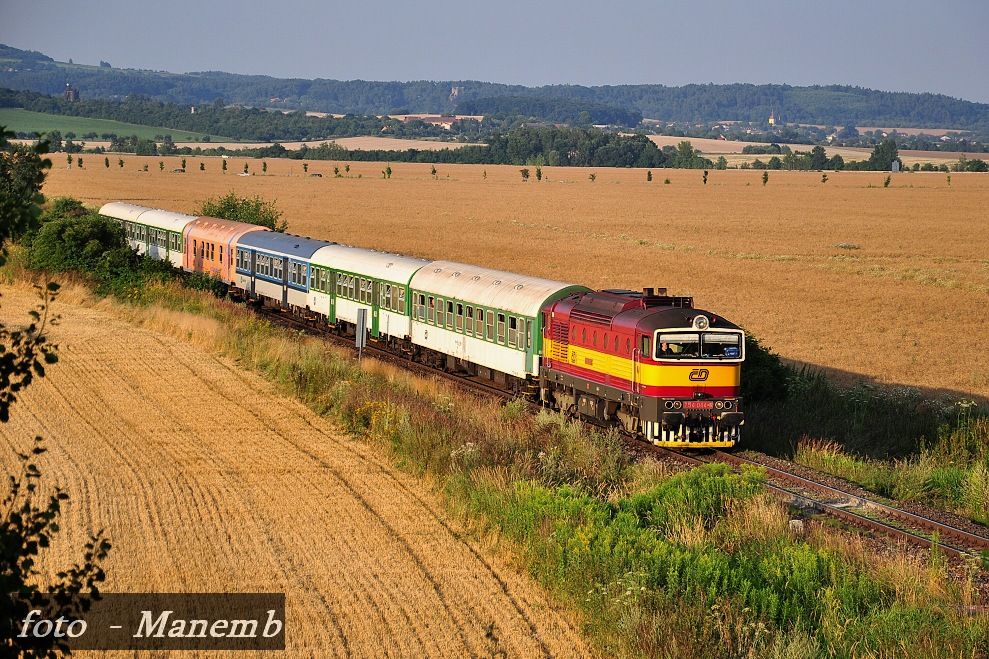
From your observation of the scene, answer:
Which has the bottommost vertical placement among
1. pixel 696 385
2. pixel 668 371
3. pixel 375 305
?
pixel 375 305

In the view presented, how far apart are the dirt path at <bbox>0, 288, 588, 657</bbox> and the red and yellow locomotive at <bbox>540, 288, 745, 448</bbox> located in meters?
4.78

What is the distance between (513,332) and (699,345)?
247 inches

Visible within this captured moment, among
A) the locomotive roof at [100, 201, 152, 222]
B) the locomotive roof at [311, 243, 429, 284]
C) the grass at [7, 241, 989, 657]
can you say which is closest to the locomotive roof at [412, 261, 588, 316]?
the locomotive roof at [311, 243, 429, 284]

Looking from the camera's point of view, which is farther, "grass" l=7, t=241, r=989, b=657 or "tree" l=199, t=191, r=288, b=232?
"tree" l=199, t=191, r=288, b=232

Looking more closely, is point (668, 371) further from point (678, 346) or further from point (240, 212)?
point (240, 212)

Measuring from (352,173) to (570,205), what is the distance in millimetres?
66606

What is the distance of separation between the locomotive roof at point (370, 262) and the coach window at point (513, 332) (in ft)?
20.4

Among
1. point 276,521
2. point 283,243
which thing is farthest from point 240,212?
point 276,521

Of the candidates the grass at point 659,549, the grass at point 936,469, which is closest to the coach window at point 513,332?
the grass at point 659,549

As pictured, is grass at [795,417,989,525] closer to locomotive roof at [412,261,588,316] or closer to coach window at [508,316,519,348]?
locomotive roof at [412,261,588,316]

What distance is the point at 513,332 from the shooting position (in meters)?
27.1

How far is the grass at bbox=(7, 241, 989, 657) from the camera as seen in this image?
11.8 metres

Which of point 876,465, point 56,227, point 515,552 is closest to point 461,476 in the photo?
point 515,552

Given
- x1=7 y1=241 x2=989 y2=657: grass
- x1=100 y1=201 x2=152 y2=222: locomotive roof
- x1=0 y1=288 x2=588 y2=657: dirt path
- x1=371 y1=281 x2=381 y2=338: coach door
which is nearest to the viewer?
x1=7 y1=241 x2=989 y2=657: grass
